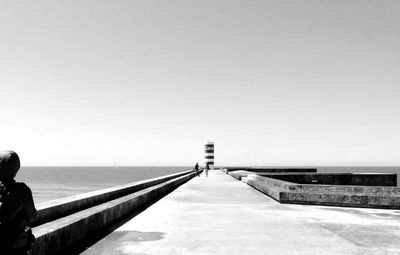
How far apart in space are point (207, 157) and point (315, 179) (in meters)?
31.1

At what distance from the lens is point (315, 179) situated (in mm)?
25531

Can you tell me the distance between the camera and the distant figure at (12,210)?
294cm

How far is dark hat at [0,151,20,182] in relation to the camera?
2977 millimetres

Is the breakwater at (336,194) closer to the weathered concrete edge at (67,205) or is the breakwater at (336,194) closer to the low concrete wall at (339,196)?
the low concrete wall at (339,196)

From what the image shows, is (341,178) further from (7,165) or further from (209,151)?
(209,151)

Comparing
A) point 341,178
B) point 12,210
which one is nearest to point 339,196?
point 12,210

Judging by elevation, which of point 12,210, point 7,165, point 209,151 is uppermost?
point 209,151

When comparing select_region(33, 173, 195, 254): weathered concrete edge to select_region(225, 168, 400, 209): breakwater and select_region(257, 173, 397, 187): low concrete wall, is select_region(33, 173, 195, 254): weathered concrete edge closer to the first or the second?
select_region(225, 168, 400, 209): breakwater

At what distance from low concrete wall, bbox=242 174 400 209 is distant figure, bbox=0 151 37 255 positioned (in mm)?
9881

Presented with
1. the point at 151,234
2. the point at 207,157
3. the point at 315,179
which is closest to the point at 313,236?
the point at 151,234

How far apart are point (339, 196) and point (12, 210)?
10.2m

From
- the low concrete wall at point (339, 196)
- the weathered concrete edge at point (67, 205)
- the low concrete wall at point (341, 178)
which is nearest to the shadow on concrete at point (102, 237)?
the weathered concrete edge at point (67, 205)

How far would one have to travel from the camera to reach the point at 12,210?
2.96 meters

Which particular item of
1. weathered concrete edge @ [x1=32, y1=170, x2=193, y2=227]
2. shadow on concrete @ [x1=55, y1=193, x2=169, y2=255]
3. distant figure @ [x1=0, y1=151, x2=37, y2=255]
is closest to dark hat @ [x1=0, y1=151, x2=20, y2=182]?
distant figure @ [x1=0, y1=151, x2=37, y2=255]
